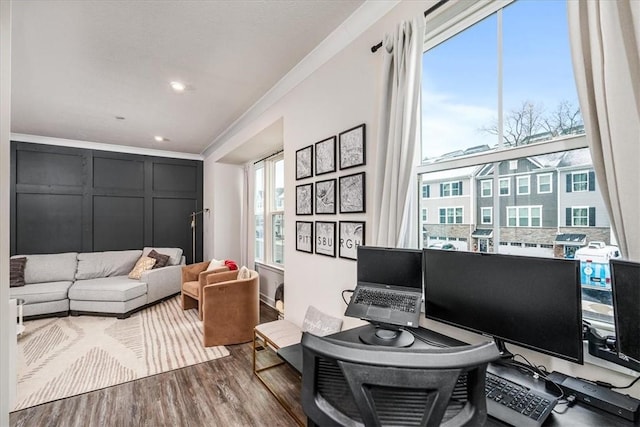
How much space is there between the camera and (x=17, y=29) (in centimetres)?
212

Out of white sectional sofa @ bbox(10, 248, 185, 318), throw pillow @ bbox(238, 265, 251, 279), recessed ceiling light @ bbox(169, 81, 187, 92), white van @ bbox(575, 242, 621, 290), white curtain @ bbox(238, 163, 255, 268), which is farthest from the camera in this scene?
white curtain @ bbox(238, 163, 255, 268)

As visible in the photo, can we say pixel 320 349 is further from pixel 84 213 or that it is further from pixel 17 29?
pixel 84 213

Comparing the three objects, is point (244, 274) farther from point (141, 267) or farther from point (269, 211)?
point (141, 267)

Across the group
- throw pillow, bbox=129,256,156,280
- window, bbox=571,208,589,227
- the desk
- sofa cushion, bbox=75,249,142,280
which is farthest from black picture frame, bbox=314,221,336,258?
sofa cushion, bbox=75,249,142,280

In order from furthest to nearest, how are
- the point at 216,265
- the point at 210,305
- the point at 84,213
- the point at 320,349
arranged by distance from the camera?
the point at 84,213 < the point at 216,265 < the point at 210,305 < the point at 320,349

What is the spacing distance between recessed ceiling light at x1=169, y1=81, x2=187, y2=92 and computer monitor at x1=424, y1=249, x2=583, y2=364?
2.95 metres

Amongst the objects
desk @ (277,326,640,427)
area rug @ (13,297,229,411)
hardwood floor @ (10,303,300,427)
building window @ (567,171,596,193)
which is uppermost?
A: building window @ (567,171,596,193)

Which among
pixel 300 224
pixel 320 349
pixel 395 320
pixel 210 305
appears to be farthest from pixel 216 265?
pixel 320 349

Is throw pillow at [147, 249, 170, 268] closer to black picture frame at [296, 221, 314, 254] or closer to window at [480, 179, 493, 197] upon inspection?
black picture frame at [296, 221, 314, 254]

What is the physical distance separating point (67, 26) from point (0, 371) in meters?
2.25

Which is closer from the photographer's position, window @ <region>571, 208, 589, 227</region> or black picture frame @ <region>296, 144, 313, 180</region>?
window @ <region>571, 208, 589, 227</region>

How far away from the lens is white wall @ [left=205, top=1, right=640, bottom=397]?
193cm

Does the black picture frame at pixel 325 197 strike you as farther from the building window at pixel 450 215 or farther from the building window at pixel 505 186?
the building window at pixel 505 186

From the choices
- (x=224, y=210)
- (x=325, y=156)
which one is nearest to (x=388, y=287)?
(x=325, y=156)
